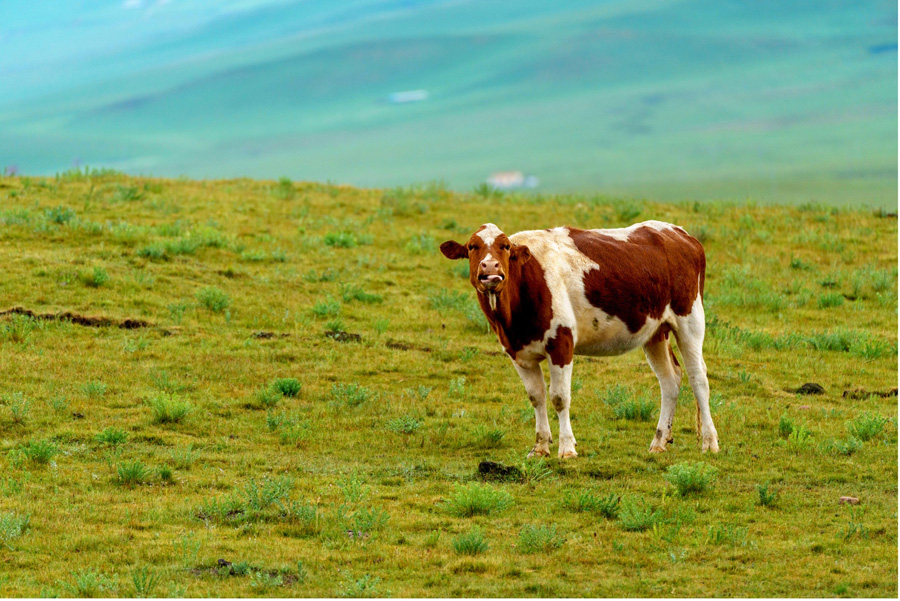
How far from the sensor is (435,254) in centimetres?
2381

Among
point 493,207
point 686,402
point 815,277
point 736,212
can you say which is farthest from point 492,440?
point 736,212

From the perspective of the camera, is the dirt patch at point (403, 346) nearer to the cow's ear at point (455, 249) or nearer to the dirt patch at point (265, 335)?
the dirt patch at point (265, 335)

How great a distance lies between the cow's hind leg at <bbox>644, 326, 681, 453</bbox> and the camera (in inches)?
495

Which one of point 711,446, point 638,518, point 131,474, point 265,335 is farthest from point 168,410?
point 711,446

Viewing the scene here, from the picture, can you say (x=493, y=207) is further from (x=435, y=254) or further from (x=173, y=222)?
(x=173, y=222)

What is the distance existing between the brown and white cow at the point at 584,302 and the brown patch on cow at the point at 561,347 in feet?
0.04

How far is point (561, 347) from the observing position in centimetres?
1177

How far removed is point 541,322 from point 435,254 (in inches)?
480

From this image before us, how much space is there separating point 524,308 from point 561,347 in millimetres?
582

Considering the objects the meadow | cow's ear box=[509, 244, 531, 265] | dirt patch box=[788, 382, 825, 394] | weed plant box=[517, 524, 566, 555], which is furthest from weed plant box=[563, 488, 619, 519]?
dirt patch box=[788, 382, 825, 394]

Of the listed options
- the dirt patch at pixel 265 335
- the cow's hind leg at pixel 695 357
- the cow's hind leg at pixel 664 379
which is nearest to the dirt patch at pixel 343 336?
the dirt patch at pixel 265 335

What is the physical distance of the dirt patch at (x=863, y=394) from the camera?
51.3 ft

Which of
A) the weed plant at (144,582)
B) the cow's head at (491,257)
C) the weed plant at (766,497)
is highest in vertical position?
the cow's head at (491,257)

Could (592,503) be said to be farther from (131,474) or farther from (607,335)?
(131,474)
